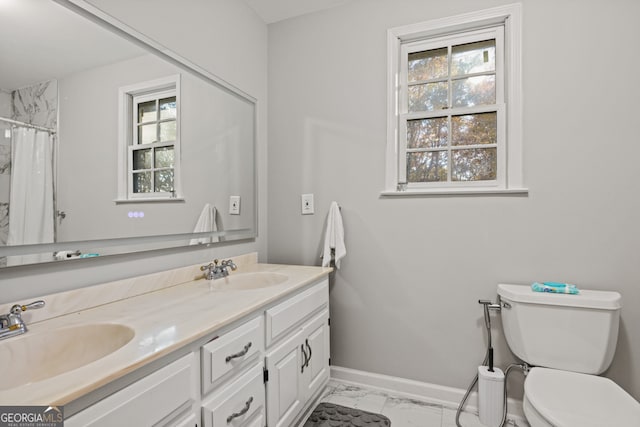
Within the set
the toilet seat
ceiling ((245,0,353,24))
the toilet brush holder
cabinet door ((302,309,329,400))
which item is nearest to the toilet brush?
the toilet brush holder

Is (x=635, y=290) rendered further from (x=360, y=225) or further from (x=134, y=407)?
(x=134, y=407)

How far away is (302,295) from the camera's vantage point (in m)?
1.64

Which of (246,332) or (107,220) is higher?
(107,220)

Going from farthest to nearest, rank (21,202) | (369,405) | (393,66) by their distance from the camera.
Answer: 1. (393,66)
2. (369,405)
3. (21,202)

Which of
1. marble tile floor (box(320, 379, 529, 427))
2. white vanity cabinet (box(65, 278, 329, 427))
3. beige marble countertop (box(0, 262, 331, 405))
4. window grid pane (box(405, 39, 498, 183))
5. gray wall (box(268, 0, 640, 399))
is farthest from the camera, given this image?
window grid pane (box(405, 39, 498, 183))

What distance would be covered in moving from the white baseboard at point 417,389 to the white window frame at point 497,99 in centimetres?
117

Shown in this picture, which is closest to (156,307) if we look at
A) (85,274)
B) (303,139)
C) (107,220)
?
(85,274)

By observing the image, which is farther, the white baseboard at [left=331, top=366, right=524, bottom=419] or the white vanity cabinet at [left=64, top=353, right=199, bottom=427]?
the white baseboard at [left=331, top=366, right=524, bottom=419]

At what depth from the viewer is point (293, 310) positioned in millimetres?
1521

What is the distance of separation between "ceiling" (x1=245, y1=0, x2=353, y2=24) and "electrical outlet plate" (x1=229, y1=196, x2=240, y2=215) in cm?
132

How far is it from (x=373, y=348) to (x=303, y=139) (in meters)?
1.49

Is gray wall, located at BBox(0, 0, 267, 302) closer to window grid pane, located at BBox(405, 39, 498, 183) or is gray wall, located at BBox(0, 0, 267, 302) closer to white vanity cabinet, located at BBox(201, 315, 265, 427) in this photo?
white vanity cabinet, located at BBox(201, 315, 265, 427)

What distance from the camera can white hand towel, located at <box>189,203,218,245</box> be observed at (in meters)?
1.73

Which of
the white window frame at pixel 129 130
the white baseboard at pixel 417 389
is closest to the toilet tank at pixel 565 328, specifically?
the white baseboard at pixel 417 389
